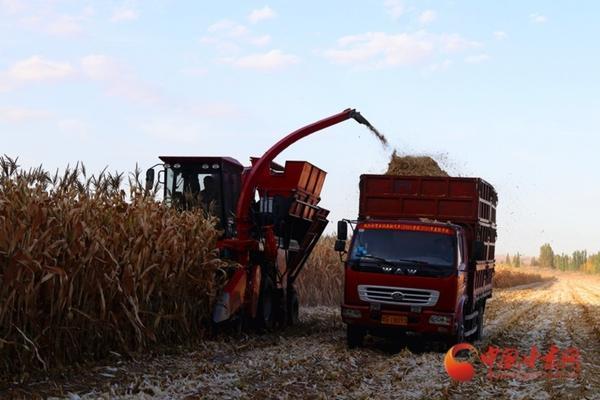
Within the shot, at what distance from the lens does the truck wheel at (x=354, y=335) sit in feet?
45.9

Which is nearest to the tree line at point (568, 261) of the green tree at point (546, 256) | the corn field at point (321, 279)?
the green tree at point (546, 256)

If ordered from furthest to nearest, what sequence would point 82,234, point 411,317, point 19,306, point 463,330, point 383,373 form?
1. point 463,330
2. point 411,317
3. point 383,373
4. point 82,234
5. point 19,306

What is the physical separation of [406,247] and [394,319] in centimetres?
128

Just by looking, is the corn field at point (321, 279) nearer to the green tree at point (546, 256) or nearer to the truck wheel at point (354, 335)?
the truck wheel at point (354, 335)

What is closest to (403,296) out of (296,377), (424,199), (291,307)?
(424,199)

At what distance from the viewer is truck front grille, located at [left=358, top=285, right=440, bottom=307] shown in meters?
13.5

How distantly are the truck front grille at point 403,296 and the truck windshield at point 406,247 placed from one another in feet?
1.60

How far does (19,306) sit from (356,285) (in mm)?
6245

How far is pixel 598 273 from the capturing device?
145m

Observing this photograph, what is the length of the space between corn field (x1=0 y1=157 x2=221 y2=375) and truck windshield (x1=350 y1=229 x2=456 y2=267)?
2616 mm

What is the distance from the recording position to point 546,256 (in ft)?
634

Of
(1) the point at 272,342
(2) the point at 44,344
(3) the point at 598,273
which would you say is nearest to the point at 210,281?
(1) the point at 272,342

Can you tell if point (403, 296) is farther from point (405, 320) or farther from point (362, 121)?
point (362, 121)

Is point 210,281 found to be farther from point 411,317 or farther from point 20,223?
point 20,223
